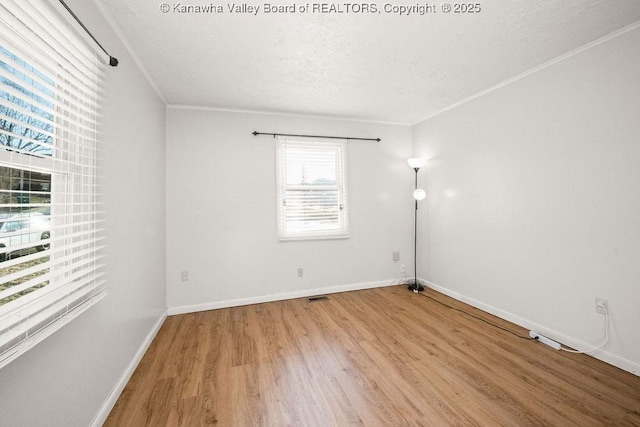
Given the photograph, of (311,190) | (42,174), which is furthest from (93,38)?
(311,190)

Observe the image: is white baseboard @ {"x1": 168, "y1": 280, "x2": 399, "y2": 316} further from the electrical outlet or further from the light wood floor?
the electrical outlet

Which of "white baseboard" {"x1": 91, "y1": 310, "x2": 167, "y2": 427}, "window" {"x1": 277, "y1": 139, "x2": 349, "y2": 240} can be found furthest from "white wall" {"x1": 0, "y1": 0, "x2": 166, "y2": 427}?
"window" {"x1": 277, "y1": 139, "x2": 349, "y2": 240}

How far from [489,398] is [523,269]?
1479mm

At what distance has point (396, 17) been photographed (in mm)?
1770

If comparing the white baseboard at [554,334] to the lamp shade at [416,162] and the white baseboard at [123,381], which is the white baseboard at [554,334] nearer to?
the lamp shade at [416,162]

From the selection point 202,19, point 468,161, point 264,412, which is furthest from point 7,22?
point 468,161

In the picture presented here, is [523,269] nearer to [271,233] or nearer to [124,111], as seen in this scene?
[271,233]

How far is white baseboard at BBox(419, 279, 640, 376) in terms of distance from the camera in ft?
6.40

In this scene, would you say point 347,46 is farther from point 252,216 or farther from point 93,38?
point 252,216

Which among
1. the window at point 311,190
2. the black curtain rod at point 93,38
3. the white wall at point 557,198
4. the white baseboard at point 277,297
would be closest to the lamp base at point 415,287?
the white baseboard at point 277,297

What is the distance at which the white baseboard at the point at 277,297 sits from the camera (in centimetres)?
317

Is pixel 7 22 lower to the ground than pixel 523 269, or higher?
higher

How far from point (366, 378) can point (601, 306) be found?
6.42 ft

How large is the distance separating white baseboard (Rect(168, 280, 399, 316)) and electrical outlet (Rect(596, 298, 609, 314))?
2.24 m
